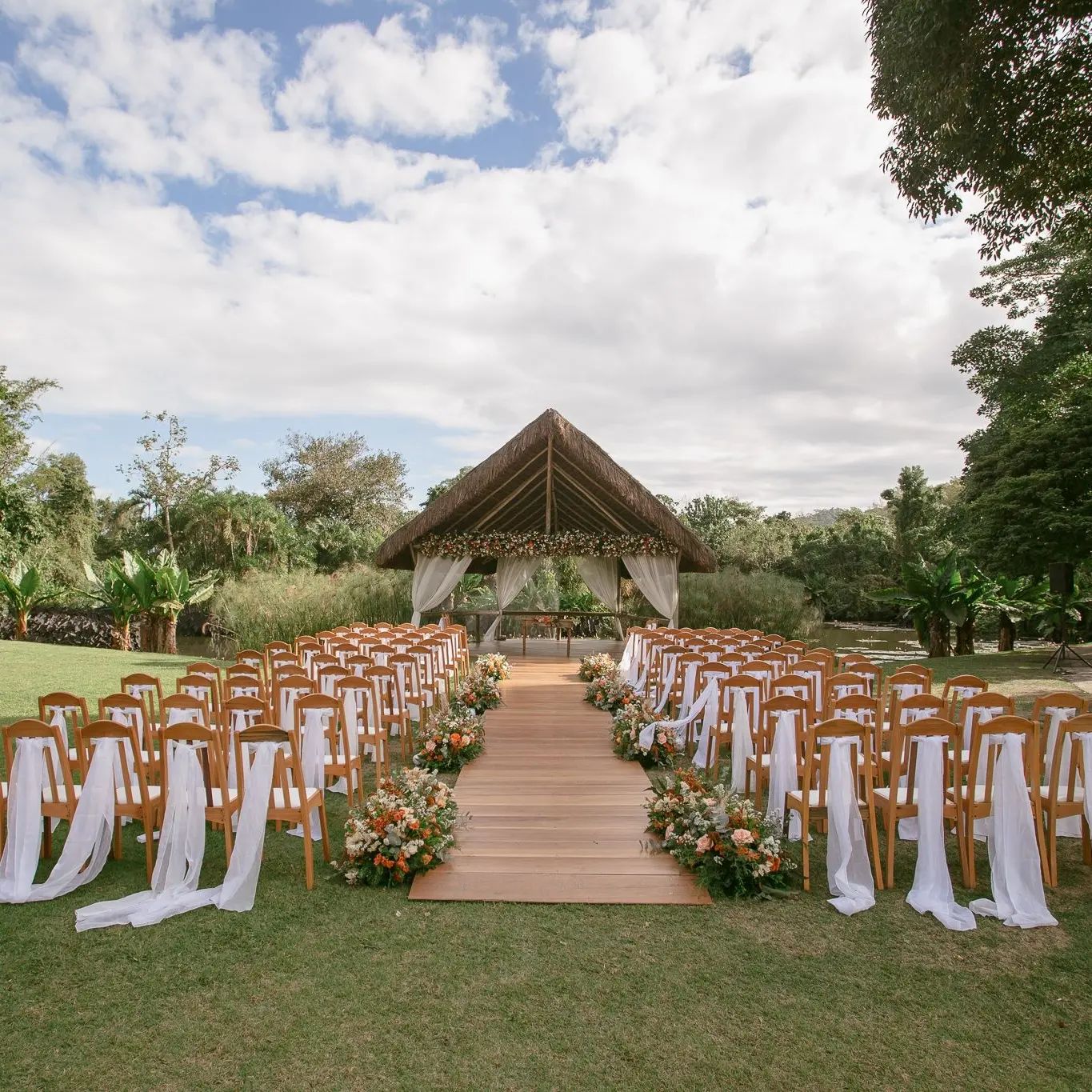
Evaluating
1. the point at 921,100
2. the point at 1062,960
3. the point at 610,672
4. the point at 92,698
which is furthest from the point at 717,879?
the point at 92,698

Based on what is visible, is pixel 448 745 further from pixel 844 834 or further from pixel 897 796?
pixel 897 796

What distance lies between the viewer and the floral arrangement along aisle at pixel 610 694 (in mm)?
8383

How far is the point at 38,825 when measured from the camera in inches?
162

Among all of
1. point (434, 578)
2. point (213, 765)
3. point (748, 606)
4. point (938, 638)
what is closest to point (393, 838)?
point (213, 765)

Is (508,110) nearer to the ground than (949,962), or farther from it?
farther from it

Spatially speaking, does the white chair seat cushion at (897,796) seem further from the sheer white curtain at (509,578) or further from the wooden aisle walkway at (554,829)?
the sheer white curtain at (509,578)

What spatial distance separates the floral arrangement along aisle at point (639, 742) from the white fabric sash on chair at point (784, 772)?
184cm

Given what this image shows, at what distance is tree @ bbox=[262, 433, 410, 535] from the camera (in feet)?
114

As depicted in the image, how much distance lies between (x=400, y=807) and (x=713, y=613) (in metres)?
13.4

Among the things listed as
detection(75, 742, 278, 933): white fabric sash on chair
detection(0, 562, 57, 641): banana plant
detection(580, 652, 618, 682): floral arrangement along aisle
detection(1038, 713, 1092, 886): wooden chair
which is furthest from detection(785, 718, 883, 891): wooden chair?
detection(0, 562, 57, 641): banana plant

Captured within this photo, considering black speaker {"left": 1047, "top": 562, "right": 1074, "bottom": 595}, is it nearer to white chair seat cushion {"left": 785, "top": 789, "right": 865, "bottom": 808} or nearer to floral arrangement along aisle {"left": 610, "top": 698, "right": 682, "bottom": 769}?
floral arrangement along aisle {"left": 610, "top": 698, "right": 682, "bottom": 769}

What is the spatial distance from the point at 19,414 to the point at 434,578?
56.4 feet

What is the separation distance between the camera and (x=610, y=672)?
413 inches

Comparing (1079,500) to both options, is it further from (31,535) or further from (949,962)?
(31,535)
